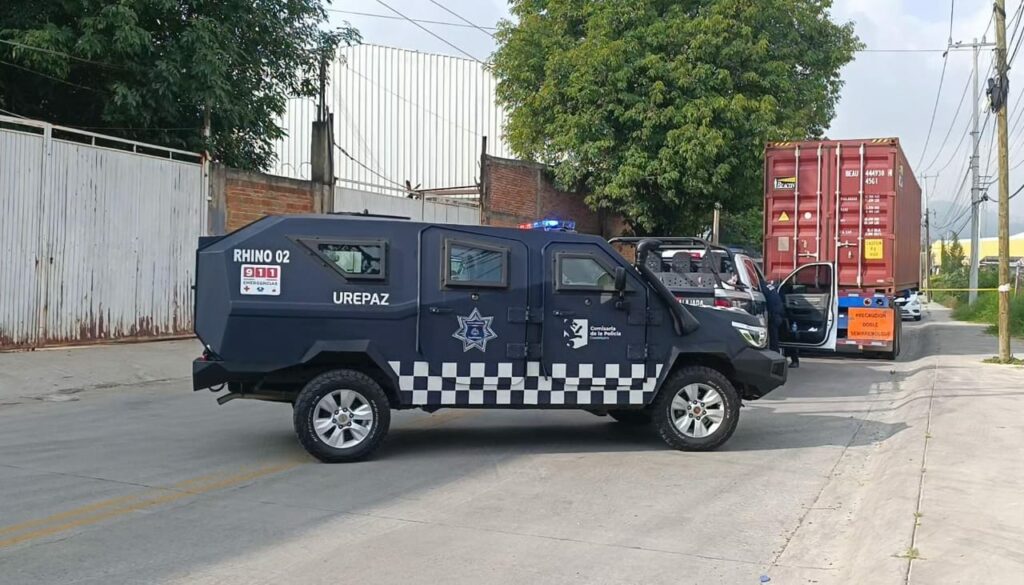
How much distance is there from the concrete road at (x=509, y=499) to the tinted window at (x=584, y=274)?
Result: 5.16ft

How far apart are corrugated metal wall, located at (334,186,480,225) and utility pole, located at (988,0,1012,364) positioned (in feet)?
34.3

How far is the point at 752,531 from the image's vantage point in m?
6.25

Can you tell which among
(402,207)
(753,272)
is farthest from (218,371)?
(402,207)

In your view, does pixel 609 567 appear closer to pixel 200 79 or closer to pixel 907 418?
pixel 907 418

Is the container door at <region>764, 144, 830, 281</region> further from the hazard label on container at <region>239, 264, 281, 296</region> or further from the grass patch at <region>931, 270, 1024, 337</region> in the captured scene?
the hazard label on container at <region>239, 264, 281, 296</region>

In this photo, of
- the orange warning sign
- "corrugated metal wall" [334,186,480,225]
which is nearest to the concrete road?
the orange warning sign

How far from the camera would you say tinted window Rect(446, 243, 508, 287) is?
816 centimetres

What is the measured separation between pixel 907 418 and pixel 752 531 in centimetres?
534

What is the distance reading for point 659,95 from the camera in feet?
76.1

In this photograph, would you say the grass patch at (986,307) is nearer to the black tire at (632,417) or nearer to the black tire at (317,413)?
the black tire at (632,417)

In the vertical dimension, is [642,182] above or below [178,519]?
above

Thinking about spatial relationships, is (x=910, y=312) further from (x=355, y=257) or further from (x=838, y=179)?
(x=355, y=257)

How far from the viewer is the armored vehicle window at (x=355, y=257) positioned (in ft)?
26.3

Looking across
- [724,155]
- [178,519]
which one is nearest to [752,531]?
[178,519]
